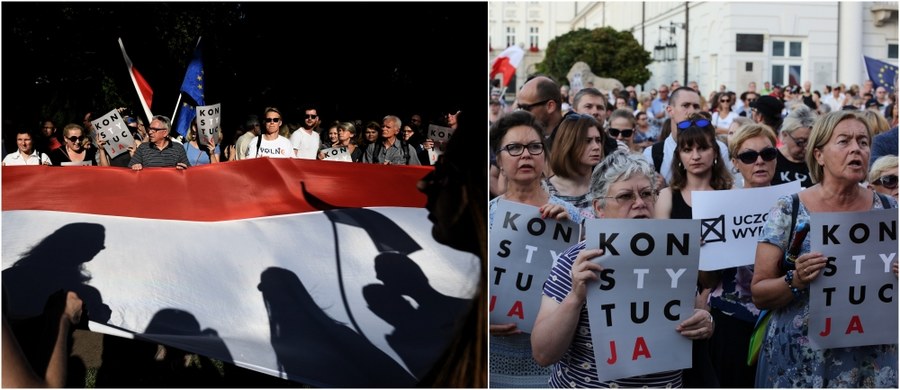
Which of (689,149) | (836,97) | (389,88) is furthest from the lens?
(836,97)

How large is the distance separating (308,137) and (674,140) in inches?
70.6

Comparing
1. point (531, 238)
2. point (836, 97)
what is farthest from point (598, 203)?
point (836, 97)

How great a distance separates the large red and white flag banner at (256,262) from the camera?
440cm

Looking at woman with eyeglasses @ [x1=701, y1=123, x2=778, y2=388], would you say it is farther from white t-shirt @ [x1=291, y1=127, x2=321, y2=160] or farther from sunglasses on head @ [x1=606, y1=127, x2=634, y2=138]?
white t-shirt @ [x1=291, y1=127, x2=321, y2=160]

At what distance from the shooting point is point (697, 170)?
4523mm

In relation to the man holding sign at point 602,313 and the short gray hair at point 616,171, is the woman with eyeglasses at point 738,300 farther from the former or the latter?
the short gray hair at point 616,171

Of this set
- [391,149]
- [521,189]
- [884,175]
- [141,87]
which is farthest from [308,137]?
[884,175]

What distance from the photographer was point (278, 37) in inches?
198

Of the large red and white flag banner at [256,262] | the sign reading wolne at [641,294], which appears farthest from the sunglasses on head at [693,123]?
the large red and white flag banner at [256,262]

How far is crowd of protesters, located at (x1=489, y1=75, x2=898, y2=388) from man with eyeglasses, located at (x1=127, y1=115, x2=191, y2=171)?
1605 millimetres

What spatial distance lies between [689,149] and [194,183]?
2.38 meters

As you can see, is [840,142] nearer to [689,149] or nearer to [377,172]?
[689,149]

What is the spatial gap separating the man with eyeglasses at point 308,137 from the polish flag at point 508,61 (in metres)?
0.97

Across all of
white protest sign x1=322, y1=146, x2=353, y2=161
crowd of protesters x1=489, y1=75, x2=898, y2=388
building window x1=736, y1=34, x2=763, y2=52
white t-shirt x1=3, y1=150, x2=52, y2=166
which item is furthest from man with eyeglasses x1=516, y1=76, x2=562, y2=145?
white t-shirt x1=3, y1=150, x2=52, y2=166
